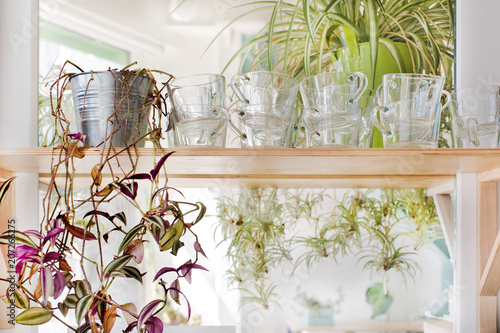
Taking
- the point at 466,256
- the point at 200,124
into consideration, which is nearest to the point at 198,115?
the point at 200,124

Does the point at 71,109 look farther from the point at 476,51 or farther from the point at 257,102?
the point at 476,51

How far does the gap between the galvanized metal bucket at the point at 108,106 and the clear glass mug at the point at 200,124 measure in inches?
3.2

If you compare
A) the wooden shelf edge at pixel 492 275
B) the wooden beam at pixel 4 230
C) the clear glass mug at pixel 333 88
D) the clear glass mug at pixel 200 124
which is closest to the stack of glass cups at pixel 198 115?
the clear glass mug at pixel 200 124

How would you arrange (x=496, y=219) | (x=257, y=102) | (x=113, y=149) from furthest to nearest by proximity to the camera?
(x=496, y=219) < (x=257, y=102) < (x=113, y=149)

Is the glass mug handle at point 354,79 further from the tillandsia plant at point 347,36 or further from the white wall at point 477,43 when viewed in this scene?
the white wall at point 477,43

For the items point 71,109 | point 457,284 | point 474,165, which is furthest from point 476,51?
point 71,109

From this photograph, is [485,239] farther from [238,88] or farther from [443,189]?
[238,88]

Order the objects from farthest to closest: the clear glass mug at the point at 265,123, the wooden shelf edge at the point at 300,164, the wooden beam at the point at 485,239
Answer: the wooden beam at the point at 485,239 < the clear glass mug at the point at 265,123 < the wooden shelf edge at the point at 300,164

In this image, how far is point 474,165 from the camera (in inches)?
41.9

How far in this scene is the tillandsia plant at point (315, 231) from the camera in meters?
1.22

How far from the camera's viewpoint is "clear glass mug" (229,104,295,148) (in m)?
1.04

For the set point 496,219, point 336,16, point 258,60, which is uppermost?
point 336,16

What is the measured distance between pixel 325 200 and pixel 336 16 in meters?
0.47

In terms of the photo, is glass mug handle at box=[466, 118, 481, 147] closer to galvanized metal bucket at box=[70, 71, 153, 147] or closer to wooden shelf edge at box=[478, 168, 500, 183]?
wooden shelf edge at box=[478, 168, 500, 183]
